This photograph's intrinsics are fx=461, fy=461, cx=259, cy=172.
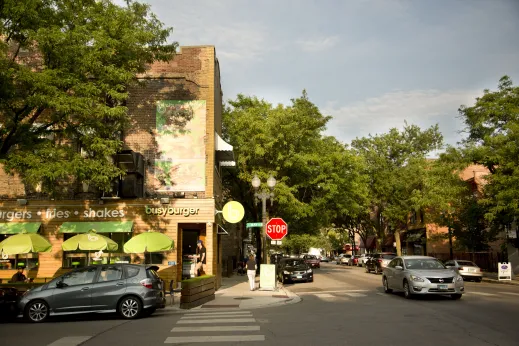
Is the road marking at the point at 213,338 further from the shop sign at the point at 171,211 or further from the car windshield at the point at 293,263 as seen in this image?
the car windshield at the point at 293,263

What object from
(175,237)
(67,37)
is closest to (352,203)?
(175,237)

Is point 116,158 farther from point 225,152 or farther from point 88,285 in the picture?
point 88,285

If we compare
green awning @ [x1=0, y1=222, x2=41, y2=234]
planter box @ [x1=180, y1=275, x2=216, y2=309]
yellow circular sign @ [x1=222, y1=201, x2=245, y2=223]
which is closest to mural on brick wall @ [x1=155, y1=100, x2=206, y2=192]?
yellow circular sign @ [x1=222, y1=201, x2=245, y2=223]

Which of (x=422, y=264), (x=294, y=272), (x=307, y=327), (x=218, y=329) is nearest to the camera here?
(x=307, y=327)

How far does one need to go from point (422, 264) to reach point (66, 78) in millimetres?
13961

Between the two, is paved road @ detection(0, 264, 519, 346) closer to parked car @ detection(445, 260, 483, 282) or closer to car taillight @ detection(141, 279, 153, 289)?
car taillight @ detection(141, 279, 153, 289)

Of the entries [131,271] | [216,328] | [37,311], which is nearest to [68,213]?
[37,311]

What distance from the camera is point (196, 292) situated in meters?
15.4

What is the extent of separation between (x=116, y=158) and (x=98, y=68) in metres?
4.58

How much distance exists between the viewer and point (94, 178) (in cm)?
1655

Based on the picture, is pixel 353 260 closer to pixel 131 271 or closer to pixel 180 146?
pixel 180 146

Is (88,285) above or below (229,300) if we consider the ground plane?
above

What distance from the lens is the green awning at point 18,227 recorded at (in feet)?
65.9

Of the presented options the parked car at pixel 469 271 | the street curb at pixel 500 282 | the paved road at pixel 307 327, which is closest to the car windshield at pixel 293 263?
the parked car at pixel 469 271
